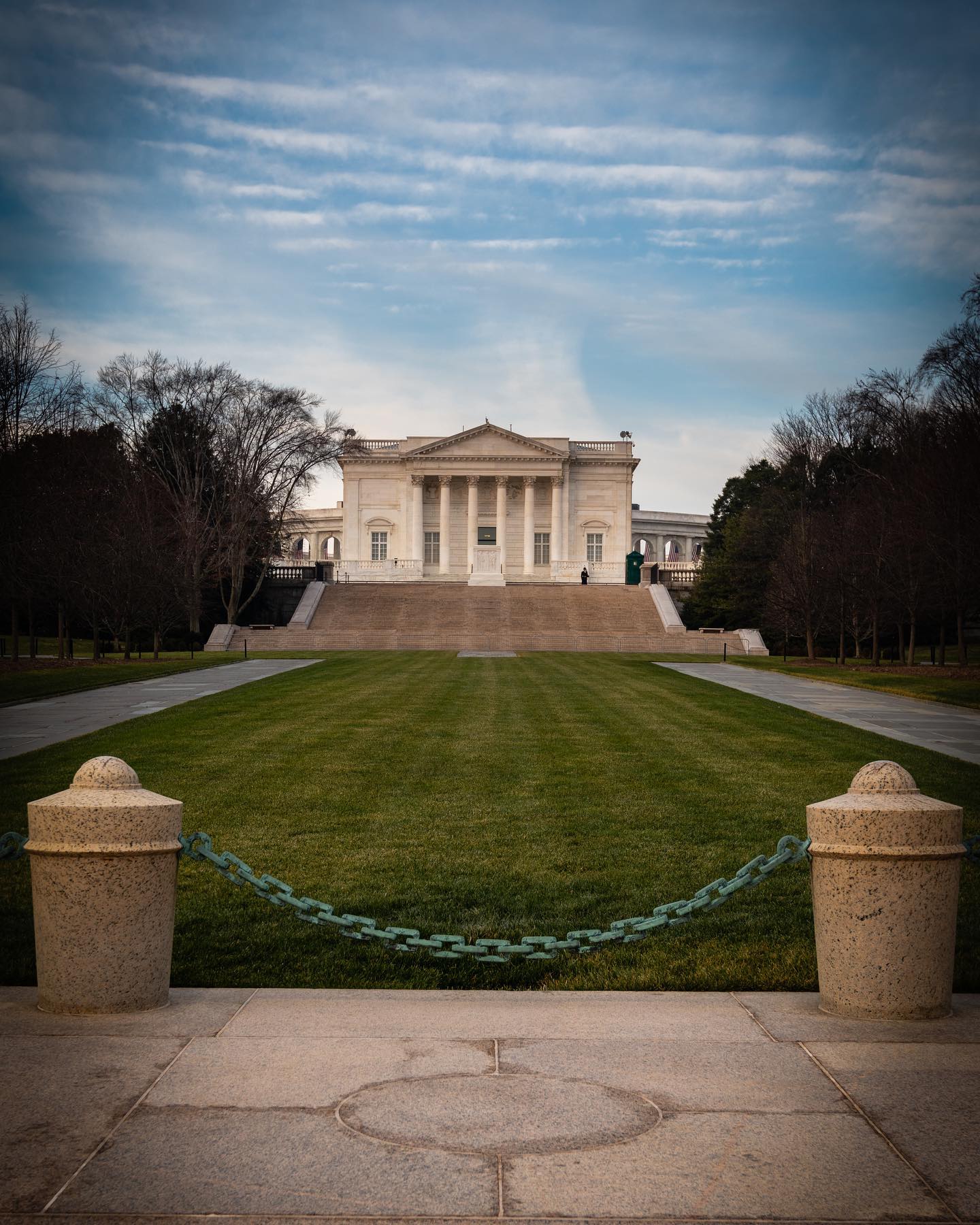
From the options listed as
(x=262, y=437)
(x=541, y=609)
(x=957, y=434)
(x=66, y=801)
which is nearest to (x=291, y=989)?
(x=66, y=801)

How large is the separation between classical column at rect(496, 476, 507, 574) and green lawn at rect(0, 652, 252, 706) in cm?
4928

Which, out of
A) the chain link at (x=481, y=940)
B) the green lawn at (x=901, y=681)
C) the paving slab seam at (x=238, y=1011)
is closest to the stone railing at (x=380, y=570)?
the green lawn at (x=901, y=681)

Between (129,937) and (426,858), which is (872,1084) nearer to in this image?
(129,937)

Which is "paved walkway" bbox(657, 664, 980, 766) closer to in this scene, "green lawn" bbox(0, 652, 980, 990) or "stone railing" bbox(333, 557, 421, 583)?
"green lawn" bbox(0, 652, 980, 990)

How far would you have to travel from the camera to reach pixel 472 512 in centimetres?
9350

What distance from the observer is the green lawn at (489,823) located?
7.04 metres

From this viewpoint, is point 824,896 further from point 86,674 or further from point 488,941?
point 86,674

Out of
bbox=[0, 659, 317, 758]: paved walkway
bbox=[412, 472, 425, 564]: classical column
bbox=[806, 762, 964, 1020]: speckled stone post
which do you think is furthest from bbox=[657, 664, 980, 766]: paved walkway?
bbox=[412, 472, 425, 564]: classical column

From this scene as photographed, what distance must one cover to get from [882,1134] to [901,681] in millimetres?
30546

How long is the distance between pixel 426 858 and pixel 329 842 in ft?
3.27

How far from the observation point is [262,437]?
65375mm

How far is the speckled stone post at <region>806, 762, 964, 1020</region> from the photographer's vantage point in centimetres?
555

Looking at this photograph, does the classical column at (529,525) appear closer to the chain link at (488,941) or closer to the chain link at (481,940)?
the chain link at (481,940)

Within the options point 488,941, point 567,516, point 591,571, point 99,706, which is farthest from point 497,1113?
point 567,516
